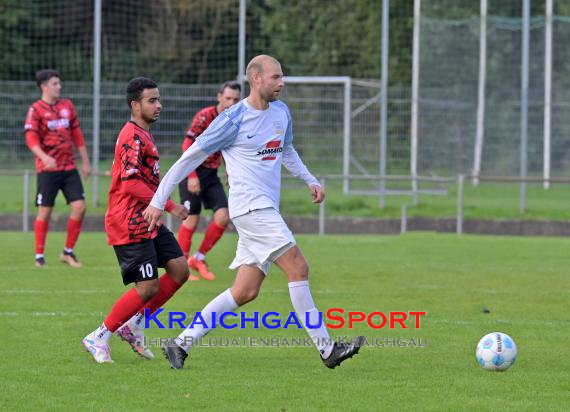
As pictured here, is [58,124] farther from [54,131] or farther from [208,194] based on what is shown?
[208,194]

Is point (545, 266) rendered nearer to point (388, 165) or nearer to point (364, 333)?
point (364, 333)

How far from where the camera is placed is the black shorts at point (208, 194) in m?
13.6

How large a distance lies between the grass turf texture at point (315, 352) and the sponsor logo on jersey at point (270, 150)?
1.41m

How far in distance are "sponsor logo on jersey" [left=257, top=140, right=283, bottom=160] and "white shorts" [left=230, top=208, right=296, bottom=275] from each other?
0.36m

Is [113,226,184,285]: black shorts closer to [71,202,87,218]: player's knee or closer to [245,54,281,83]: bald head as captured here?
[245,54,281,83]: bald head

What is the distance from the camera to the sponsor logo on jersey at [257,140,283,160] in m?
7.88

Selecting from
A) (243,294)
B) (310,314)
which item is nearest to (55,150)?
(243,294)

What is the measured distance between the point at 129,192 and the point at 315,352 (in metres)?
1.84

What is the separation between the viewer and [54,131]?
14367mm

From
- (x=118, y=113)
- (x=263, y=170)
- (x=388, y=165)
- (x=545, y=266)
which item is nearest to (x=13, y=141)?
(x=118, y=113)

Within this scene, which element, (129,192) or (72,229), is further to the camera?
(72,229)

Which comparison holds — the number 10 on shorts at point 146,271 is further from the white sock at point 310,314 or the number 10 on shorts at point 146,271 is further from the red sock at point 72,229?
the red sock at point 72,229

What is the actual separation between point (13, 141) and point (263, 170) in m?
17.1

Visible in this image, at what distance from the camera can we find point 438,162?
2439 cm
